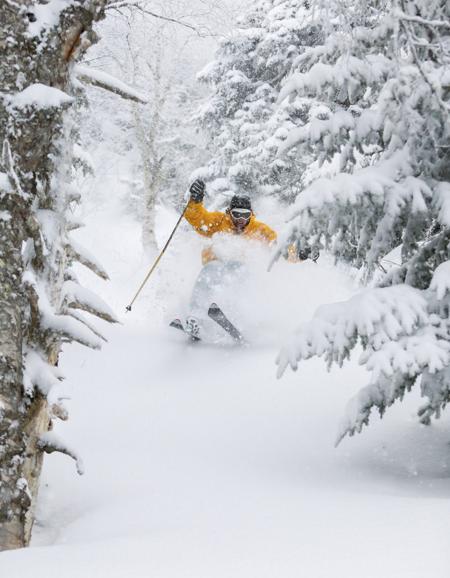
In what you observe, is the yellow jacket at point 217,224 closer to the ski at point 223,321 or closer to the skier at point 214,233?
the skier at point 214,233

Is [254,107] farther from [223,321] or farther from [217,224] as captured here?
[223,321]

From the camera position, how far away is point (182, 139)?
85.8 feet

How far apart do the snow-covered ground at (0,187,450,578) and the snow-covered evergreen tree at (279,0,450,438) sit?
803mm

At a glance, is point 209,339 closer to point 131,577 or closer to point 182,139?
point 131,577

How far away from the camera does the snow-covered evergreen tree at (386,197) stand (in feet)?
12.3

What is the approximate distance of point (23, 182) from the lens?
3.32 metres

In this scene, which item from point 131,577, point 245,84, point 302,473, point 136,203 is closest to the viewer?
point 131,577

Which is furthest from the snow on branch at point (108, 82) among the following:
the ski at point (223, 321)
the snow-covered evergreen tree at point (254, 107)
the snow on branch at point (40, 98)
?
the snow-covered evergreen tree at point (254, 107)

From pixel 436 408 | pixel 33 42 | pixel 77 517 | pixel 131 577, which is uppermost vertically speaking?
pixel 33 42

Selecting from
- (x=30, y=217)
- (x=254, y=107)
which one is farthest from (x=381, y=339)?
(x=254, y=107)

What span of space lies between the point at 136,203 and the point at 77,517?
29.4 meters

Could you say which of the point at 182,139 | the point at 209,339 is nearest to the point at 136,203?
the point at 182,139

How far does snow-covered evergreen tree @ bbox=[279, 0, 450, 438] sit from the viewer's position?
12.3 feet

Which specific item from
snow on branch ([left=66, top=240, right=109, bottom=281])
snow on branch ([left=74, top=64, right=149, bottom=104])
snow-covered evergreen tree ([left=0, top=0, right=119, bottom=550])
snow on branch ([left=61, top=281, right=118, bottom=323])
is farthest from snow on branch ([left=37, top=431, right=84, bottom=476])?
snow on branch ([left=74, top=64, right=149, bottom=104])
